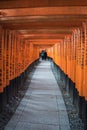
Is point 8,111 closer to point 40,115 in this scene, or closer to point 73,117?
point 40,115

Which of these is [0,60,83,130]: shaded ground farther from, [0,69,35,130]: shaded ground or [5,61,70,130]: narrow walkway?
[5,61,70,130]: narrow walkway

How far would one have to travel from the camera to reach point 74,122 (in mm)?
6211

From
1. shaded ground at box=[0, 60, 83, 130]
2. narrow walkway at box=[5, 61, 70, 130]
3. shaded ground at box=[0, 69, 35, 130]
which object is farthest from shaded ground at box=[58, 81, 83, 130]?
shaded ground at box=[0, 69, 35, 130]

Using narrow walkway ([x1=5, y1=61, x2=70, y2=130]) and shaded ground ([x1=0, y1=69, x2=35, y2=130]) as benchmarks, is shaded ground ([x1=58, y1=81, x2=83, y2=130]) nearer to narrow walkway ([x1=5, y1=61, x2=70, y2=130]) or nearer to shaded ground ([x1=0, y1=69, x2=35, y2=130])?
narrow walkway ([x1=5, y1=61, x2=70, y2=130])

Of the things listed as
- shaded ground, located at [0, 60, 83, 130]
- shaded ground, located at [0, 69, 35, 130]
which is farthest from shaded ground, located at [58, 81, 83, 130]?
shaded ground, located at [0, 69, 35, 130]

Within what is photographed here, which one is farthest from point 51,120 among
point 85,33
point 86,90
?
point 85,33

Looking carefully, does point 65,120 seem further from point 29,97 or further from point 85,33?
point 29,97

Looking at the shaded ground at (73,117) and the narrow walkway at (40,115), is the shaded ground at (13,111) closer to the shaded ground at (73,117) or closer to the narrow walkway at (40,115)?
the shaded ground at (73,117)

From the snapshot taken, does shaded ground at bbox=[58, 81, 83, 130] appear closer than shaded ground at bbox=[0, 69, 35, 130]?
Result: Yes

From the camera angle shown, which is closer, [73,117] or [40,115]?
[73,117]

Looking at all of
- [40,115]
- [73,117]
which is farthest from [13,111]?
[73,117]

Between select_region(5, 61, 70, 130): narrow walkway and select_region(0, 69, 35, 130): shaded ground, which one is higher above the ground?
select_region(0, 69, 35, 130): shaded ground

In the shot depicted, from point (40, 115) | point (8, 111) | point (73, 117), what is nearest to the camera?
point (73, 117)

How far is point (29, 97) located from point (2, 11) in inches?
215
